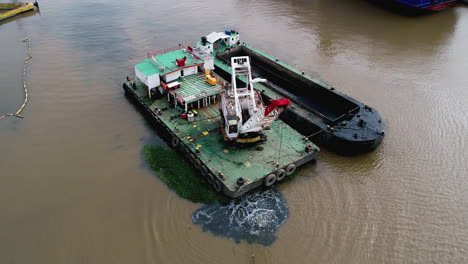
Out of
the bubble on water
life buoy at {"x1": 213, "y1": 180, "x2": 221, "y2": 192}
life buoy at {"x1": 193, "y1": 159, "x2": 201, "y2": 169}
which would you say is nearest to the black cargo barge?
the bubble on water

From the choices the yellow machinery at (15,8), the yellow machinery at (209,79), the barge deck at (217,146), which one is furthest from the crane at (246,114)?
the yellow machinery at (15,8)

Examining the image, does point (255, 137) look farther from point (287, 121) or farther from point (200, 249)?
point (200, 249)

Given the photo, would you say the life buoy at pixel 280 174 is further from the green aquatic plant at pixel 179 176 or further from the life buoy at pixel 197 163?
the life buoy at pixel 197 163

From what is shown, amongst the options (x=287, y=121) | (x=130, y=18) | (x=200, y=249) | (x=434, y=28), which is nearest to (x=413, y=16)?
(x=434, y=28)

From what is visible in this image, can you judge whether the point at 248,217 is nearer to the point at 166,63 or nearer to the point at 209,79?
the point at 209,79

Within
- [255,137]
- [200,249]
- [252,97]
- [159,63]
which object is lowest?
[200,249]
